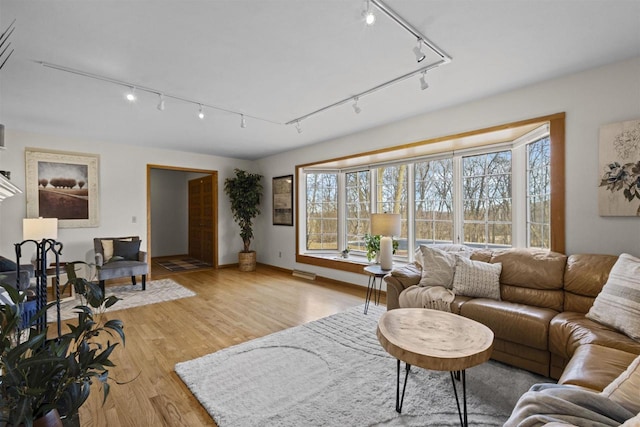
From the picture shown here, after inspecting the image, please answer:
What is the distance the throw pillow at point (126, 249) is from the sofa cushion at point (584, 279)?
5557mm

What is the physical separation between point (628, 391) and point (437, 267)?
5.99 feet

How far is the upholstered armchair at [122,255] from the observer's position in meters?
4.32

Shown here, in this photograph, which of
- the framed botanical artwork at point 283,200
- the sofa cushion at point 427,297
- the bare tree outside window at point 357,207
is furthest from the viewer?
the framed botanical artwork at point 283,200

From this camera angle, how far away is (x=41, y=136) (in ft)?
14.5

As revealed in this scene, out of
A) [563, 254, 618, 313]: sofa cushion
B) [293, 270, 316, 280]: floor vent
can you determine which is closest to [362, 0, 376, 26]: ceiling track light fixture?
[563, 254, 618, 313]: sofa cushion

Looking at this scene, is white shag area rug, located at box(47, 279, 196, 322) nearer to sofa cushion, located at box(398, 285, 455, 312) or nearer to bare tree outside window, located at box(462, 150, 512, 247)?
sofa cushion, located at box(398, 285, 455, 312)

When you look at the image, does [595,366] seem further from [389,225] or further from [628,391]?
[389,225]

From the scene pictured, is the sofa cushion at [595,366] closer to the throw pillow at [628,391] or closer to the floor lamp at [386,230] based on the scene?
the throw pillow at [628,391]

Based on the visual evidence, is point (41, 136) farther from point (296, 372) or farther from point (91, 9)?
point (296, 372)

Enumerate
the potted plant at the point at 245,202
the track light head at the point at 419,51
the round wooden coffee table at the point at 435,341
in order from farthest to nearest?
the potted plant at the point at 245,202 < the track light head at the point at 419,51 < the round wooden coffee table at the point at 435,341

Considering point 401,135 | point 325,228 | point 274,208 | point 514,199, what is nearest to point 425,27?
point 401,135

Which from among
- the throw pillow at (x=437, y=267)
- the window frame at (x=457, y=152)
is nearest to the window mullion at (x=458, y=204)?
the window frame at (x=457, y=152)

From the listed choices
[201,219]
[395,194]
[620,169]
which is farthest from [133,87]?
[201,219]

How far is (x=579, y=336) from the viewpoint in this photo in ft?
6.17
